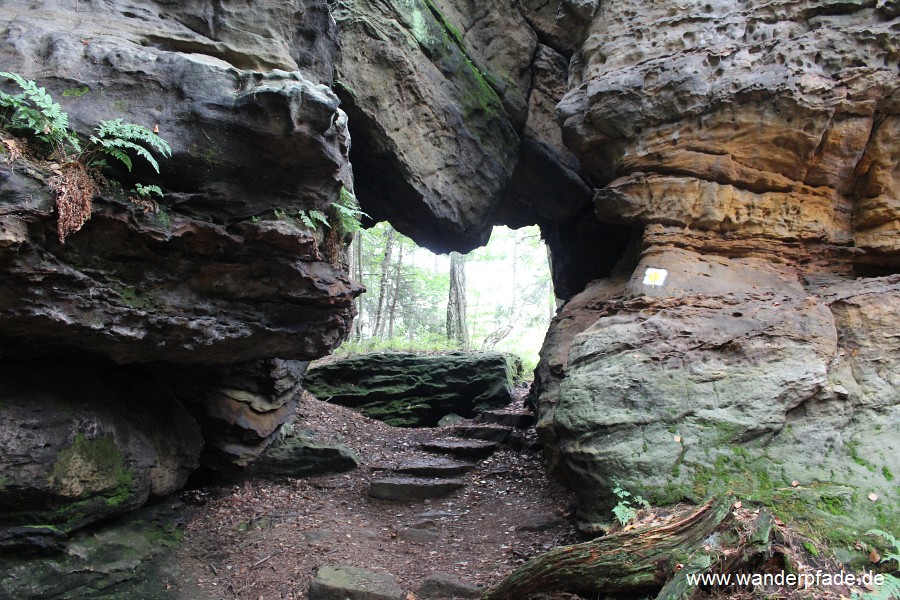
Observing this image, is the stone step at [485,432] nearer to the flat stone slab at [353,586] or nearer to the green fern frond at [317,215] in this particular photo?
the flat stone slab at [353,586]

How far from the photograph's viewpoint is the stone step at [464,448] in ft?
33.1

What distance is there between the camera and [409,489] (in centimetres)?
861

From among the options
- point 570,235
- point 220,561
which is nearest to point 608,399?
point 220,561

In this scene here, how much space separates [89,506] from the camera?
580 centimetres

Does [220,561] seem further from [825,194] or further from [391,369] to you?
[825,194]

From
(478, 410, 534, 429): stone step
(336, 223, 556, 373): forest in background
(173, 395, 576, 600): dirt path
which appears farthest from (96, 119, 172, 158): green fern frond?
(336, 223, 556, 373): forest in background

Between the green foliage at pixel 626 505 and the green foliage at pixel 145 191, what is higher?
the green foliage at pixel 145 191

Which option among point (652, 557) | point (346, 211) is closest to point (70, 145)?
point (346, 211)

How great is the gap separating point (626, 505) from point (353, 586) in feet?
10.2

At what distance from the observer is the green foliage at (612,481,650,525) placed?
5.65 meters

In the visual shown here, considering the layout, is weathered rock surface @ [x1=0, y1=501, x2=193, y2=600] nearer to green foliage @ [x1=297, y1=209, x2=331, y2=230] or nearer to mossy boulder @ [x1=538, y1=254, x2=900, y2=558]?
green foliage @ [x1=297, y1=209, x2=331, y2=230]

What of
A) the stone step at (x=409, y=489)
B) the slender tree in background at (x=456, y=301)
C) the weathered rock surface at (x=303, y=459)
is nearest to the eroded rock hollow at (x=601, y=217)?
the weathered rock surface at (x=303, y=459)

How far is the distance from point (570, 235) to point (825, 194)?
5540mm

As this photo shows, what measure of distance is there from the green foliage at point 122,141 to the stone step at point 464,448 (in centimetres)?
715
